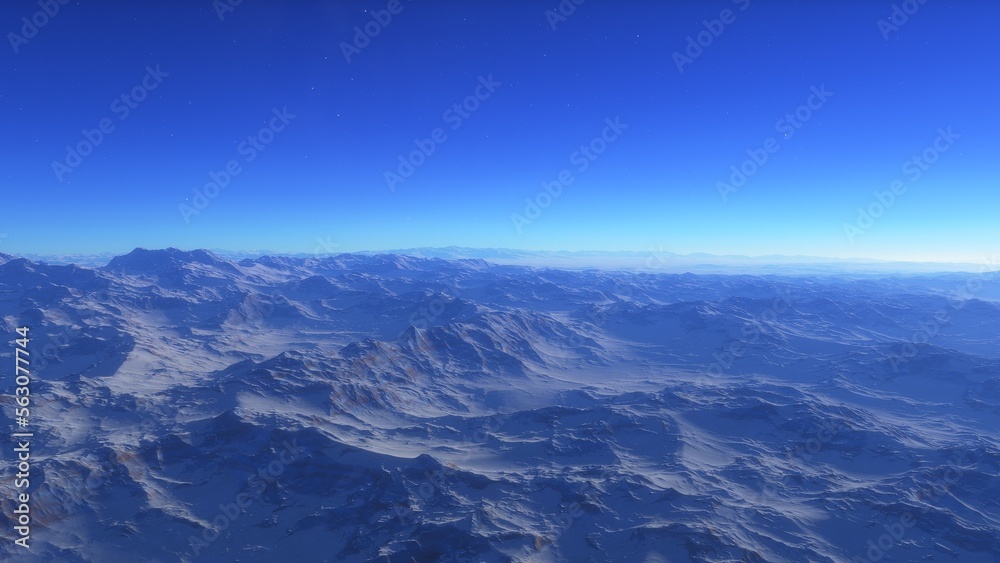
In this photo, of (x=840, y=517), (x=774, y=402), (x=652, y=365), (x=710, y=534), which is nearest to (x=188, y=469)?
(x=710, y=534)
